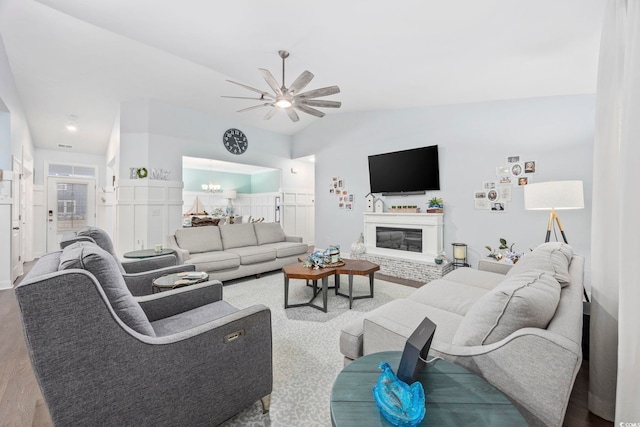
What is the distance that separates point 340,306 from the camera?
→ 321 centimetres

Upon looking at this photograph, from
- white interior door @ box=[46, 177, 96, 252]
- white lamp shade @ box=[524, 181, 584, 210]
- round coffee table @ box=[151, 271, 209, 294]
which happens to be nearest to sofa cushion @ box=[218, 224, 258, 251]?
round coffee table @ box=[151, 271, 209, 294]

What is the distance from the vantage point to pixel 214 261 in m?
3.93

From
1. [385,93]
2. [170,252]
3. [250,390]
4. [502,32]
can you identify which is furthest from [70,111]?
[502,32]

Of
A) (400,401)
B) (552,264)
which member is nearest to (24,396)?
(400,401)

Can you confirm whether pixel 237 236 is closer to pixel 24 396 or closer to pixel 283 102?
pixel 283 102

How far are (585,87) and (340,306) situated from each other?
12.8 feet

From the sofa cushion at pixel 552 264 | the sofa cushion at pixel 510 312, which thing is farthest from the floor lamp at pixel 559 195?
the sofa cushion at pixel 510 312

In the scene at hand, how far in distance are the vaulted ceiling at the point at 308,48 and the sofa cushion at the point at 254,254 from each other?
8.88 feet

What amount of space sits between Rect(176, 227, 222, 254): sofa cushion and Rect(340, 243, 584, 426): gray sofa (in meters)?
3.31

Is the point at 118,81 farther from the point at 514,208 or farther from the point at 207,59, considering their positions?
the point at 514,208

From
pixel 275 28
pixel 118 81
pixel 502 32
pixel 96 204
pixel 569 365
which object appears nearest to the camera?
pixel 569 365

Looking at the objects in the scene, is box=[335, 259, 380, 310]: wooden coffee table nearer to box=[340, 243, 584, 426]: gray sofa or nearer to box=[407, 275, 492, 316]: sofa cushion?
box=[407, 275, 492, 316]: sofa cushion

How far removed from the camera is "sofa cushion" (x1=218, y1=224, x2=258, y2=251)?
4707 millimetres

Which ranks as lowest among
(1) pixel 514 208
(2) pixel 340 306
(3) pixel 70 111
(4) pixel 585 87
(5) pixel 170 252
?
(2) pixel 340 306
